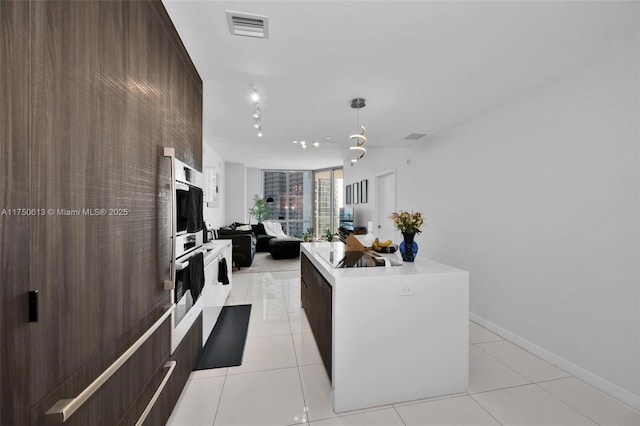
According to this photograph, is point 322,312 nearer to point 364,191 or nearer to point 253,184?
Answer: point 364,191

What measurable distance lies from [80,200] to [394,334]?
1.85 meters

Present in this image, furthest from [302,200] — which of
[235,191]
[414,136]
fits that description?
[414,136]

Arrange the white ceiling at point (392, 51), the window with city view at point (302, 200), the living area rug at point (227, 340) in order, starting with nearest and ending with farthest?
the white ceiling at point (392, 51), the living area rug at point (227, 340), the window with city view at point (302, 200)

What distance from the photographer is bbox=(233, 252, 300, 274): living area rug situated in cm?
582

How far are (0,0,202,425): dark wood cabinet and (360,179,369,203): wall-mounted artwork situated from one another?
219 inches

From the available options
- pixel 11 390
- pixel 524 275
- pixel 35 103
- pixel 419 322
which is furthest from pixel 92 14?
pixel 524 275

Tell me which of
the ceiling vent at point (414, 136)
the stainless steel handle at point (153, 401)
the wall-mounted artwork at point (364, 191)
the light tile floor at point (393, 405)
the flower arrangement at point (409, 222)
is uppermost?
the ceiling vent at point (414, 136)

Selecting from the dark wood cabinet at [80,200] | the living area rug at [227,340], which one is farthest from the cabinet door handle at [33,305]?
the living area rug at [227,340]

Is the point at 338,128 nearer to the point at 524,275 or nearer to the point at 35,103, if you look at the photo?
the point at 524,275

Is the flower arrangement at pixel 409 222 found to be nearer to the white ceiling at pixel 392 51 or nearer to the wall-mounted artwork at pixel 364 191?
the white ceiling at pixel 392 51

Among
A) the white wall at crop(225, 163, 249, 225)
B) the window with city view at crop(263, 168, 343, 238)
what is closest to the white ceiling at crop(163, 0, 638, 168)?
the white wall at crop(225, 163, 249, 225)

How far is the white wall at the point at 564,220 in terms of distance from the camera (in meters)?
1.96

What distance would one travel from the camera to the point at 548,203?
2.49 metres

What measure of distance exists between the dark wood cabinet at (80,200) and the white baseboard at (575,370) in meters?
3.13
